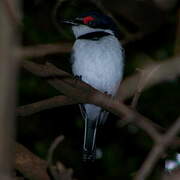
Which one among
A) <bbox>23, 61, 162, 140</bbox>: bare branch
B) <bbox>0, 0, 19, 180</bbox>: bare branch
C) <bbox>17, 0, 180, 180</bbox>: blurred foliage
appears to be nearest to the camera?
<bbox>0, 0, 19, 180</bbox>: bare branch

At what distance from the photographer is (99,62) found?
5.23 meters

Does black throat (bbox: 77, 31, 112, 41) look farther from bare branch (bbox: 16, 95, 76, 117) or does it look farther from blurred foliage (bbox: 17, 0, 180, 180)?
bare branch (bbox: 16, 95, 76, 117)

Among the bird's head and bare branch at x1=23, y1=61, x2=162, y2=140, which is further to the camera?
the bird's head

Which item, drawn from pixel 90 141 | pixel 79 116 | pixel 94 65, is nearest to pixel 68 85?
pixel 94 65

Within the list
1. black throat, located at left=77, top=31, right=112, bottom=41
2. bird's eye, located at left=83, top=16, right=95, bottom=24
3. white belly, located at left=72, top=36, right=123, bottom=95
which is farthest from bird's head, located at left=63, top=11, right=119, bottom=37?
white belly, located at left=72, top=36, right=123, bottom=95

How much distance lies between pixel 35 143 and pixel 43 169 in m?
2.62

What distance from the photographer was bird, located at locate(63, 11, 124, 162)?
17.2 ft

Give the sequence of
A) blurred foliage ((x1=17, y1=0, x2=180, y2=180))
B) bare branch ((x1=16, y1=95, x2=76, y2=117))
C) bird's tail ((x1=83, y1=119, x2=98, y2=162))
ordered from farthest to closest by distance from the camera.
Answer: blurred foliage ((x1=17, y1=0, x2=180, y2=180)), bird's tail ((x1=83, y1=119, x2=98, y2=162)), bare branch ((x1=16, y1=95, x2=76, y2=117))

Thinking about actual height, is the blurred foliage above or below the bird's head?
below

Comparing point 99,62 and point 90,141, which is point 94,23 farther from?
point 90,141

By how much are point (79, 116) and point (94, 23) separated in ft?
4.88

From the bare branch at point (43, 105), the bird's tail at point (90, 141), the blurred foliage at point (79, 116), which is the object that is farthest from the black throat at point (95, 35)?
the bare branch at point (43, 105)

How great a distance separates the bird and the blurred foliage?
1.86 feet

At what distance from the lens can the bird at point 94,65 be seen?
524 centimetres
